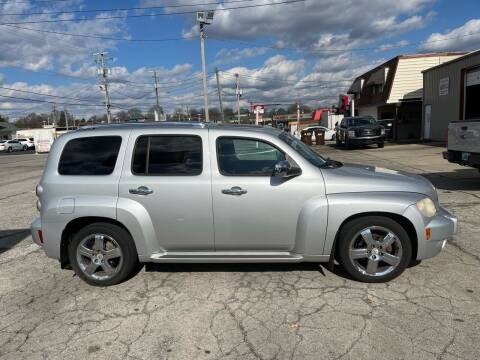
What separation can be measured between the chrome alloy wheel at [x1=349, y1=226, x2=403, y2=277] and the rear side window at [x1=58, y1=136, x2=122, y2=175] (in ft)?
8.79

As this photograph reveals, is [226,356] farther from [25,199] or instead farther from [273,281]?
[25,199]

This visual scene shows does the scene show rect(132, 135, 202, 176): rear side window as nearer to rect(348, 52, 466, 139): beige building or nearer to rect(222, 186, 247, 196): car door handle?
rect(222, 186, 247, 196): car door handle

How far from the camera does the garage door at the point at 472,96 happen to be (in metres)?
20.1

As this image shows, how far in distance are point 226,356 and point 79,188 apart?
2.34 meters

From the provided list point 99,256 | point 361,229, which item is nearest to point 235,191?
point 361,229

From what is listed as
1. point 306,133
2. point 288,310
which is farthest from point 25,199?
point 306,133

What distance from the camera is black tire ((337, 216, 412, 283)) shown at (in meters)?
4.05

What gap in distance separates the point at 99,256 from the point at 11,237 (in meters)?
3.41

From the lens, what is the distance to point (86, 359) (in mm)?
3143

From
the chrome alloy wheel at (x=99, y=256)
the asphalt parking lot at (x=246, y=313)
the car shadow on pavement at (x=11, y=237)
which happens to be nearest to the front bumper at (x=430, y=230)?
the asphalt parking lot at (x=246, y=313)

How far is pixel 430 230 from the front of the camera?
4.05m

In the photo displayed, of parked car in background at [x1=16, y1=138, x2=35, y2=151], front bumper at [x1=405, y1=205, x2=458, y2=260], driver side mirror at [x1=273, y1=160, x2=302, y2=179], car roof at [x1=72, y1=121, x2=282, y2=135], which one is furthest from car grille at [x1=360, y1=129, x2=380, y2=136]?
parked car in background at [x1=16, y1=138, x2=35, y2=151]

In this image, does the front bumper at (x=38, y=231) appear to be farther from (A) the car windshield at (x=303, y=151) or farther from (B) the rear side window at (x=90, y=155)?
(A) the car windshield at (x=303, y=151)

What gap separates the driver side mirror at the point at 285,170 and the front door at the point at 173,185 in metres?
0.70
